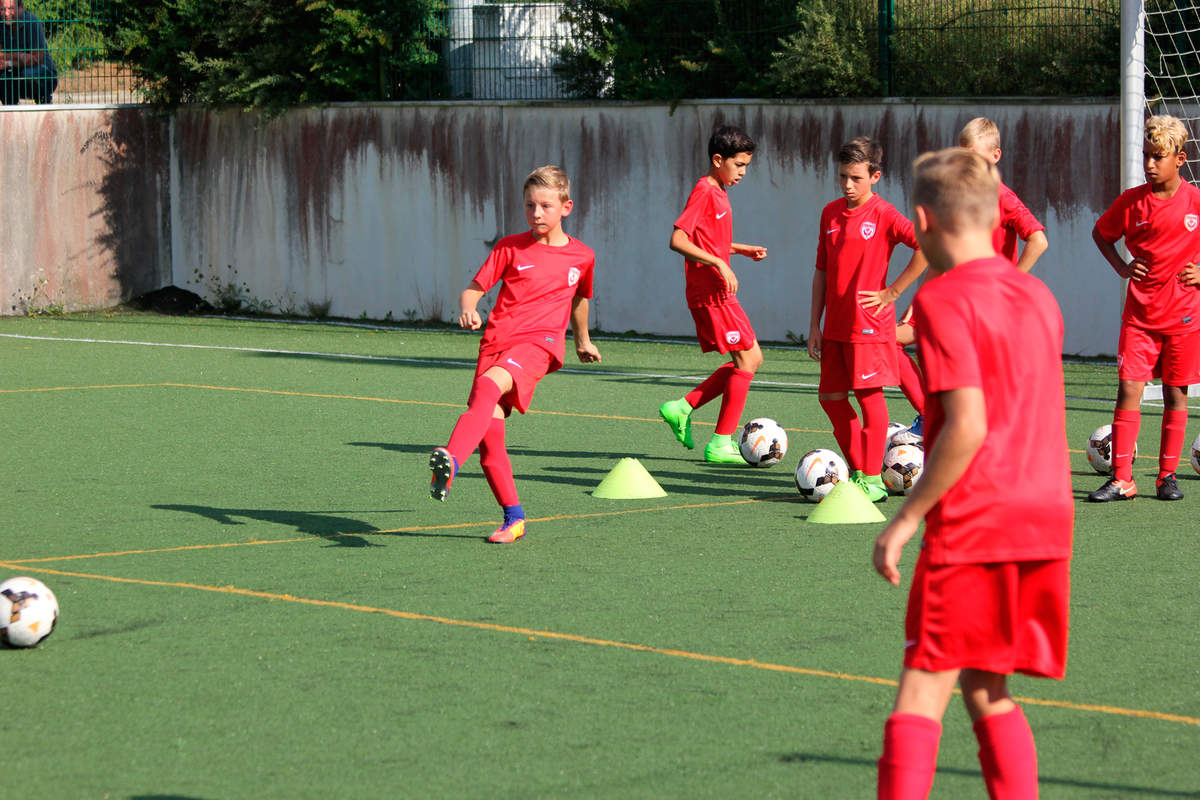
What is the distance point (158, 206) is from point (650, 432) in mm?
13881

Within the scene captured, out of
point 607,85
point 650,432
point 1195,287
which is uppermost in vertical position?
point 607,85

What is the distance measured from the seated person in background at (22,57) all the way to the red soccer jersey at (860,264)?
16671 mm

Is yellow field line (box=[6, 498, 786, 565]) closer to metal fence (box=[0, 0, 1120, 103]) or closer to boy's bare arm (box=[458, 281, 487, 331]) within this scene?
boy's bare arm (box=[458, 281, 487, 331])

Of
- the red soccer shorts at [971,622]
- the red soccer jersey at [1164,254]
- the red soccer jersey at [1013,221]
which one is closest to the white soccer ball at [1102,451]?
the red soccer jersey at [1164,254]

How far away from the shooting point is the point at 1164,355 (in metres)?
8.45

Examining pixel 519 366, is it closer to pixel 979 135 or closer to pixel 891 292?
pixel 891 292

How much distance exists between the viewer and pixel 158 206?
76.1 feet

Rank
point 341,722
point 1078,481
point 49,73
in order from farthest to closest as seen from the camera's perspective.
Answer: point 49,73 < point 1078,481 < point 341,722

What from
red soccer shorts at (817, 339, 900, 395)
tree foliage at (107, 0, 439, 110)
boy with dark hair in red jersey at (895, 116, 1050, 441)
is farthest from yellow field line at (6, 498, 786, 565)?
tree foliage at (107, 0, 439, 110)

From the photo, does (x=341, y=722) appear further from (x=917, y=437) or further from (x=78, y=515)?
(x=917, y=437)

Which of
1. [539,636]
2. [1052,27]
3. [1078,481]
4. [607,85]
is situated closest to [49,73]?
[607,85]

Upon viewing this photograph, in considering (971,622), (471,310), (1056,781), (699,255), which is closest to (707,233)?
(699,255)

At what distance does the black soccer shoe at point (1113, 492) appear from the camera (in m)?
8.41

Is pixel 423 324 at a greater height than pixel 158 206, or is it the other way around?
pixel 158 206
